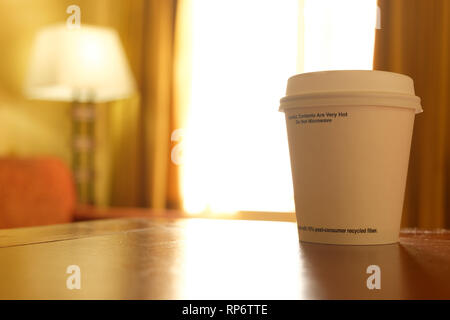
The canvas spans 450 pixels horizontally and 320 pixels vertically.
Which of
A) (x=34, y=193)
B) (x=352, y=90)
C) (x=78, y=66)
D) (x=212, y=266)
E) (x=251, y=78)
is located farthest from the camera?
(x=251, y=78)

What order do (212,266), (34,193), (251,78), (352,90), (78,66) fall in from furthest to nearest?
(251,78), (78,66), (34,193), (352,90), (212,266)

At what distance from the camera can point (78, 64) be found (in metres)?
2.94

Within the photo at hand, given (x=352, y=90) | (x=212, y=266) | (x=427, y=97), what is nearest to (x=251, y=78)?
(x=427, y=97)

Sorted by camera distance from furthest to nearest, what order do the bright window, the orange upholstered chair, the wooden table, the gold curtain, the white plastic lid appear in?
1. the bright window
2. the gold curtain
3. the orange upholstered chair
4. the white plastic lid
5. the wooden table

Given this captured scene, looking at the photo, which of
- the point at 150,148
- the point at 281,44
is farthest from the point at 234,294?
the point at 150,148

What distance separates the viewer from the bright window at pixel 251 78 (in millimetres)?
2852

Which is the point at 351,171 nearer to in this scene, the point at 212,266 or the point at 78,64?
the point at 212,266

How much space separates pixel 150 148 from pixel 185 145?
27cm

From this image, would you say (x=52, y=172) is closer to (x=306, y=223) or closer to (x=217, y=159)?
(x=217, y=159)

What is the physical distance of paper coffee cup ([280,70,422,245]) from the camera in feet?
2.37

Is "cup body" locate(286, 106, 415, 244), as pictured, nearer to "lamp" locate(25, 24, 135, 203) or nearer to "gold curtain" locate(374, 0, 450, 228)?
"gold curtain" locate(374, 0, 450, 228)

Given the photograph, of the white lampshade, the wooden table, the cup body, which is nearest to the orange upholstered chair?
the white lampshade

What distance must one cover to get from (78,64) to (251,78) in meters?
1.00

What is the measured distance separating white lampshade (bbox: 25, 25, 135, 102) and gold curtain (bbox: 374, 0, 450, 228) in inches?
61.8
